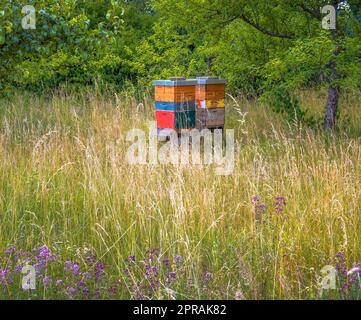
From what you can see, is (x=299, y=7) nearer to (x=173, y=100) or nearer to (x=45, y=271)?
(x=173, y=100)

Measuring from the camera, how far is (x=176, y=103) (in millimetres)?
9812

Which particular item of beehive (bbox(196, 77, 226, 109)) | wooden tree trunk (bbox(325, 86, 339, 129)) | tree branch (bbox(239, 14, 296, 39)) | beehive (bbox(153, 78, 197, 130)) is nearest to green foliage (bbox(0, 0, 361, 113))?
tree branch (bbox(239, 14, 296, 39))

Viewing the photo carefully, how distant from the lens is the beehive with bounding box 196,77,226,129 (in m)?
10.0

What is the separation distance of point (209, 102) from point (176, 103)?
0.62 metres

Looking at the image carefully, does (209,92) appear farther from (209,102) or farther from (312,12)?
(312,12)

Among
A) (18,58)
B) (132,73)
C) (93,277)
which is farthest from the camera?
(132,73)

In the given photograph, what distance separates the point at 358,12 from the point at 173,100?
328 centimetres

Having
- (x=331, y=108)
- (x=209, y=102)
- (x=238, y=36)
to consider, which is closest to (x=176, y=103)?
(x=209, y=102)

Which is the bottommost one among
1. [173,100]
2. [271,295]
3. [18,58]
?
[271,295]

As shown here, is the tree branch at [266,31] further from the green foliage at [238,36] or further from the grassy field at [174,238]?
the grassy field at [174,238]

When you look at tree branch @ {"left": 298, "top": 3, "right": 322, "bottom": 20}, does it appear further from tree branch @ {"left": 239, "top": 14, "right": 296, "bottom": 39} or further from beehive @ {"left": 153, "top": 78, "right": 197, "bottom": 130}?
beehive @ {"left": 153, "top": 78, "right": 197, "bottom": 130}

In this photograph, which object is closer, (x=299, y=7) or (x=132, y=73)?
(x=299, y=7)

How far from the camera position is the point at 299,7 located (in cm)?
993

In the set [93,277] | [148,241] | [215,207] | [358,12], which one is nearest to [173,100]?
[358,12]
